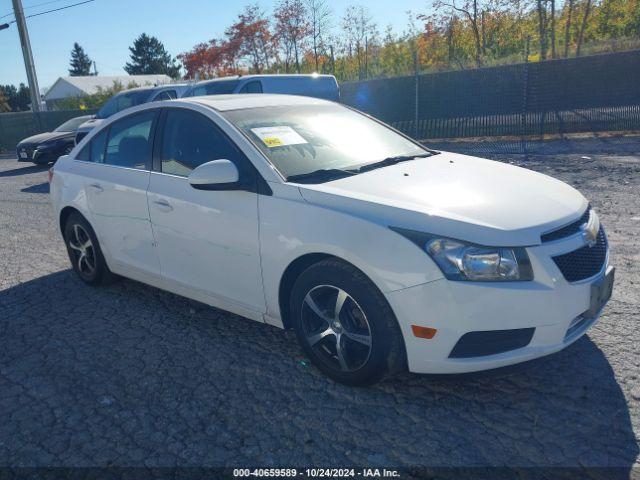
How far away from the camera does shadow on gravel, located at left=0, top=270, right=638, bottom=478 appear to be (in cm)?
253

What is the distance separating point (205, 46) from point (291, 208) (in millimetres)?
35660

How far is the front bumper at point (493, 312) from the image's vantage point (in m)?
2.56

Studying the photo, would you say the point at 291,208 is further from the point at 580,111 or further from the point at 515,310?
the point at 580,111

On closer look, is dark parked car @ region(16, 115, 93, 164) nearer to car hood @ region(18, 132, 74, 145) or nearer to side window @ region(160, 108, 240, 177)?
car hood @ region(18, 132, 74, 145)

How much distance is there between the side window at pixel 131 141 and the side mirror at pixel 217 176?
981mm

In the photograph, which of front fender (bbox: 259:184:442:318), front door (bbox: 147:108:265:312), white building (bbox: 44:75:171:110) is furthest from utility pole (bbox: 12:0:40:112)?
white building (bbox: 44:75:171:110)

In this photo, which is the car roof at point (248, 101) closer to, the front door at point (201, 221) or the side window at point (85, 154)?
the front door at point (201, 221)

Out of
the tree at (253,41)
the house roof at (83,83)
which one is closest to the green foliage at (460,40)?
the tree at (253,41)

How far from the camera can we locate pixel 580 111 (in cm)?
1296

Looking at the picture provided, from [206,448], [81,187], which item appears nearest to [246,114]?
[81,187]

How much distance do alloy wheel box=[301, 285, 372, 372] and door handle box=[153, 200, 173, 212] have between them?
133 centimetres

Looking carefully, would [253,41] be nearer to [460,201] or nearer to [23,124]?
[23,124]

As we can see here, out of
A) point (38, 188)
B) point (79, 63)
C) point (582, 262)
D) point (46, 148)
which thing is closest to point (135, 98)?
point (46, 148)

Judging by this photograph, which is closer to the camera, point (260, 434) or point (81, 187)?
point (260, 434)
